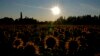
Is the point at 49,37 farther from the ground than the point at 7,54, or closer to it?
farther from the ground

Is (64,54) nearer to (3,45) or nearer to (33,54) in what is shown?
(33,54)

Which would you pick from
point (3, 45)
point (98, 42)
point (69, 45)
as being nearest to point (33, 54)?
point (69, 45)

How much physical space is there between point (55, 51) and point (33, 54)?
207 centimetres

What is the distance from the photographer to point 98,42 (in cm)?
1368

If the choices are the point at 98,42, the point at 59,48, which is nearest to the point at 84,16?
the point at 98,42

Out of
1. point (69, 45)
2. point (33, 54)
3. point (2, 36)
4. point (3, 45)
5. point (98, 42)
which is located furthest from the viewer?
point (98, 42)

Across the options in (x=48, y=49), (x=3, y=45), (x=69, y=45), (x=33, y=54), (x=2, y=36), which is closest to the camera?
(x=33, y=54)

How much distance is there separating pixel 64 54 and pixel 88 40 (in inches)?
145

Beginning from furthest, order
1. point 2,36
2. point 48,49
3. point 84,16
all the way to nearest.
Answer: point 84,16 < point 2,36 < point 48,49

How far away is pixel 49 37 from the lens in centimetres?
933

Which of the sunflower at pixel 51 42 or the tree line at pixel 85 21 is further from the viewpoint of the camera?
the tree line at pixel 85 21

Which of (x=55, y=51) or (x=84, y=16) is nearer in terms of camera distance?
(x=55, y=51)

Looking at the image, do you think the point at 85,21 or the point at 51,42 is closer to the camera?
the point at 51,42

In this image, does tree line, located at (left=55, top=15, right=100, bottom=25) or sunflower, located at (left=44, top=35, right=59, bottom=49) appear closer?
sunflower, located at (left=44, top=35, right=59, bottom=49)
